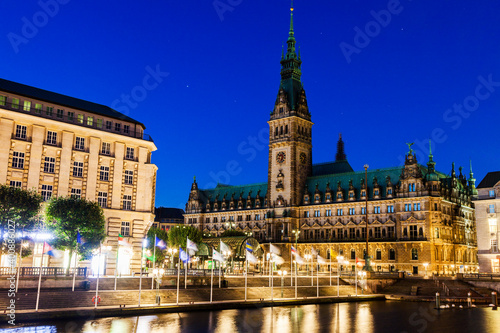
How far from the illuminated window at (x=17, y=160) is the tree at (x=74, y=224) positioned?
31.4ft

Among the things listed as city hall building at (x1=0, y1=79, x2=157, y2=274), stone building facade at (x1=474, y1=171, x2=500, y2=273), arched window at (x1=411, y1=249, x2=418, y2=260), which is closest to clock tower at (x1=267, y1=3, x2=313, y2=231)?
arched window at (x1=411, y1=249, x2=418, y2=260)

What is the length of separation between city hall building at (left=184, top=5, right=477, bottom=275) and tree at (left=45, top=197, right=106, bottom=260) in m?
56.9

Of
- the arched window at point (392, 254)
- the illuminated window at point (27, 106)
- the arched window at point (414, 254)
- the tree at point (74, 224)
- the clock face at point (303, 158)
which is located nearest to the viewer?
the tree at point (74, 224)

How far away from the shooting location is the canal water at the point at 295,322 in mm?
42800

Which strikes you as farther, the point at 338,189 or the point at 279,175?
the point at 279,175

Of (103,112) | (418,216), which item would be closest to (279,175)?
(418,216)

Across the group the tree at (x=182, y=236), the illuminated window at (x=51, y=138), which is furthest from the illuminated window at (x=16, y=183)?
the tree at (x=182, y=236)

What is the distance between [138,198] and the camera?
85188 mm

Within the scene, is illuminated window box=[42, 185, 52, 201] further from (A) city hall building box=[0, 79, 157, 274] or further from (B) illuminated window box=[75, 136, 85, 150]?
(B) illuminated window box=[75, 136, 85, 150]

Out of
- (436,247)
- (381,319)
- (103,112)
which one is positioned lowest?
(381,319)

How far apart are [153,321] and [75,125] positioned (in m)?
42.8

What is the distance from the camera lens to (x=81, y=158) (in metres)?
80.9

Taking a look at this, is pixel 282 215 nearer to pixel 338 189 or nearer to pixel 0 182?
pixel 338 189

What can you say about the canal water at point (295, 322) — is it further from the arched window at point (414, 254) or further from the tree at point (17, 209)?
the arched window at point (414, 254)
